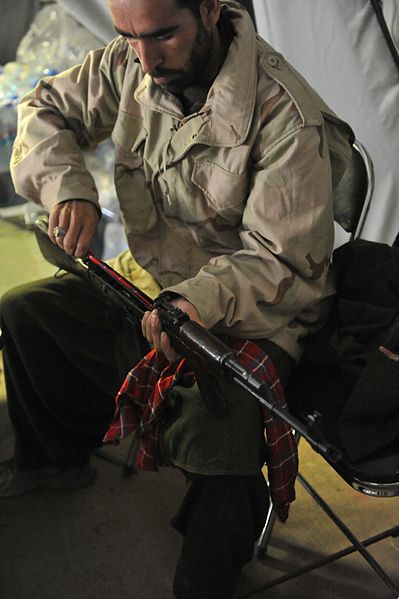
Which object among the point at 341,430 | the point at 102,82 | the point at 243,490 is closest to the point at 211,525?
the point at 243,490

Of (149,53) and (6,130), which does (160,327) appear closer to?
(149,53)

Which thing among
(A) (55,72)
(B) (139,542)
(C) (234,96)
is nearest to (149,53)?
(C) (234,96)

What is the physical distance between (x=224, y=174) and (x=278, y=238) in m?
0.18

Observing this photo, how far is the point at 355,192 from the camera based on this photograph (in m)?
1.55

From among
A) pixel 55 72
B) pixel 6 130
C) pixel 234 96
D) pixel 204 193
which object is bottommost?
pixel 6 130

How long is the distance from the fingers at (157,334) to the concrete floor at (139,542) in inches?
26.1

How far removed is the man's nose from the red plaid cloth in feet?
1.79

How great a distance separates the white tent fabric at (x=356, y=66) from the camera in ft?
6.82

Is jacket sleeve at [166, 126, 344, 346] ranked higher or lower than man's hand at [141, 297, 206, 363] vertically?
higher

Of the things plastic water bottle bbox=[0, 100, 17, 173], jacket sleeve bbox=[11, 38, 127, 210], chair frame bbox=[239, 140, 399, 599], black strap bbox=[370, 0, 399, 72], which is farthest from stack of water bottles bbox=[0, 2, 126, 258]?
chair frame bbox=[239, 140, 399, 599]

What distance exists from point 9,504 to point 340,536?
845 mm

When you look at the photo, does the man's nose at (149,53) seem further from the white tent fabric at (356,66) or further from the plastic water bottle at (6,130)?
the plastic water bottle at (6,130)

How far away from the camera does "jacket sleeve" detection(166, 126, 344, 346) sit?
1291 mm

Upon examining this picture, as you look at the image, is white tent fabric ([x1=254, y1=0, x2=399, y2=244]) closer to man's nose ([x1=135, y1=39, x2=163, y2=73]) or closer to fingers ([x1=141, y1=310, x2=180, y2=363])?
man's nose ([x1=135, y1=39, x2=163, y2=73])
